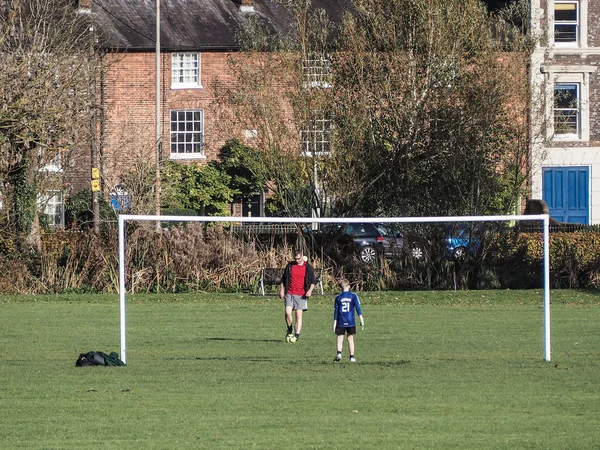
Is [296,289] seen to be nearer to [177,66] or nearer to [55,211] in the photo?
[55,211]

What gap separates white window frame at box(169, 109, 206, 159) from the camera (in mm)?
47062

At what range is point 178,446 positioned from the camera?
10359mm

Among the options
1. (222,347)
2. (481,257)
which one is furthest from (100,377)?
(481,257)

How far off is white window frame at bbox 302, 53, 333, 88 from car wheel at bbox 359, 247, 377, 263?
528 cm

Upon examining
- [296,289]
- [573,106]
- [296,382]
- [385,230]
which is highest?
[573,106]

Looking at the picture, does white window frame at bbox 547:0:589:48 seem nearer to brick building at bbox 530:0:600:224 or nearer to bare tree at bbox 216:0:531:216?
brick building at bbox 530:0:600:224

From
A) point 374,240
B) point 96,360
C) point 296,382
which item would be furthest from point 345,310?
point 374,240

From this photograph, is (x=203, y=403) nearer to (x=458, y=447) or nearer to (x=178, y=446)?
(x=178, y=446)

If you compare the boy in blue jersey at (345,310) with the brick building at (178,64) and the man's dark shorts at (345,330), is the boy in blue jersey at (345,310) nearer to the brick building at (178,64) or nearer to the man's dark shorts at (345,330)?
the man's dark shorts at (345,330)

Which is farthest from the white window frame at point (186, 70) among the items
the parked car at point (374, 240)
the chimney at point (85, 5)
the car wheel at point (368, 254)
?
the car wheel at point (368, 254)

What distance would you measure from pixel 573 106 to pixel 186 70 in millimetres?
16747

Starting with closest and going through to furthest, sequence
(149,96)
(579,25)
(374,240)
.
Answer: (374,240) < (579,25) < (149,96)

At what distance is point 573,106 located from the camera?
4553 cm

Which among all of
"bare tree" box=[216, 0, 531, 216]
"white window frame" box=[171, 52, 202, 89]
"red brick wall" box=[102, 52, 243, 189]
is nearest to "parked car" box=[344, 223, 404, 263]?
"bare tree" box=[216, 0, 531, 216]
